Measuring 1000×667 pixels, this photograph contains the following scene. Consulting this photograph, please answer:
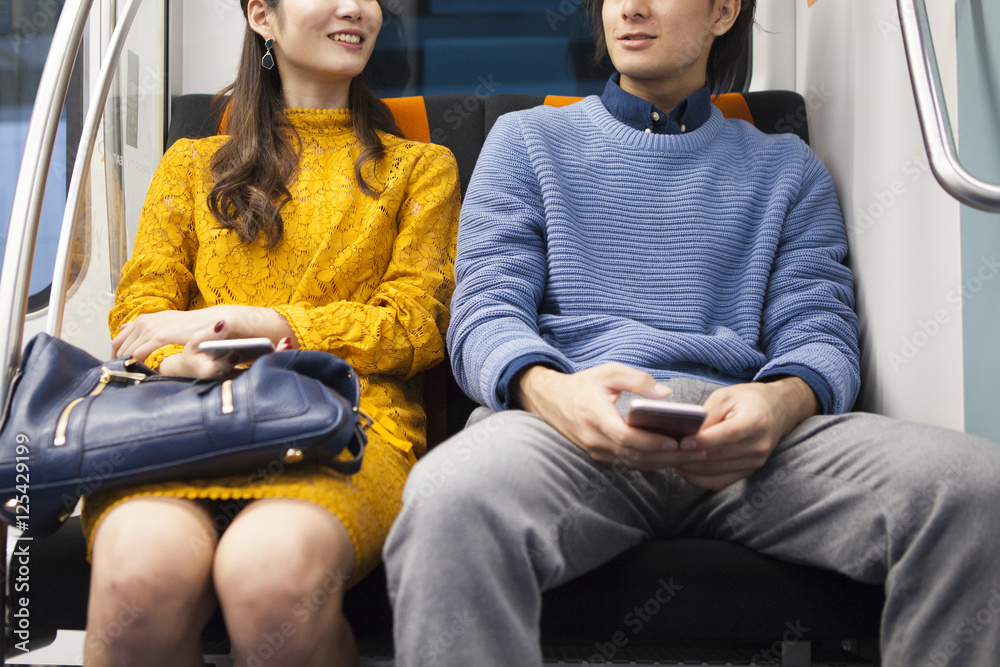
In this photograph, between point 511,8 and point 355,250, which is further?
point 511,8

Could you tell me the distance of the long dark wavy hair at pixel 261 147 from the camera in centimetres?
139

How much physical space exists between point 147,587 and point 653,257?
0.89 m

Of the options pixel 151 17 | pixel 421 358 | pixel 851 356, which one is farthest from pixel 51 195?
pixel 851 356

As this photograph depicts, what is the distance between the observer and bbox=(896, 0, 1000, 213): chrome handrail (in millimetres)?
923

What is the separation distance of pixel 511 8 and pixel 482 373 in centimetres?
140

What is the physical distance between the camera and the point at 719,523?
1079 millimetres

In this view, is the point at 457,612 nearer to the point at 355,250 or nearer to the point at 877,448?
the point at 877,448

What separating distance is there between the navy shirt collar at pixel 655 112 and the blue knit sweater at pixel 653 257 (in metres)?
0.03

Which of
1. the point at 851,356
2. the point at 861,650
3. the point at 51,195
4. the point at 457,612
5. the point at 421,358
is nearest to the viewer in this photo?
the point at 457,612

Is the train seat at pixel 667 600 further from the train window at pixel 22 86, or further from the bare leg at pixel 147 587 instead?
the train window at pixel 22 86

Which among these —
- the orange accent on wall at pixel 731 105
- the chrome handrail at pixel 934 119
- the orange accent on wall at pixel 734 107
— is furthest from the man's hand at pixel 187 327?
the orange accent on wall at pixel 734 107

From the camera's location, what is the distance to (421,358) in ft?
4.43

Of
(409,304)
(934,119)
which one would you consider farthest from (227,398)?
(934,119)

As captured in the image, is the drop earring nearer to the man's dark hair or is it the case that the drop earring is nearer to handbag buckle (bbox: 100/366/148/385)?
the man's dark hair
